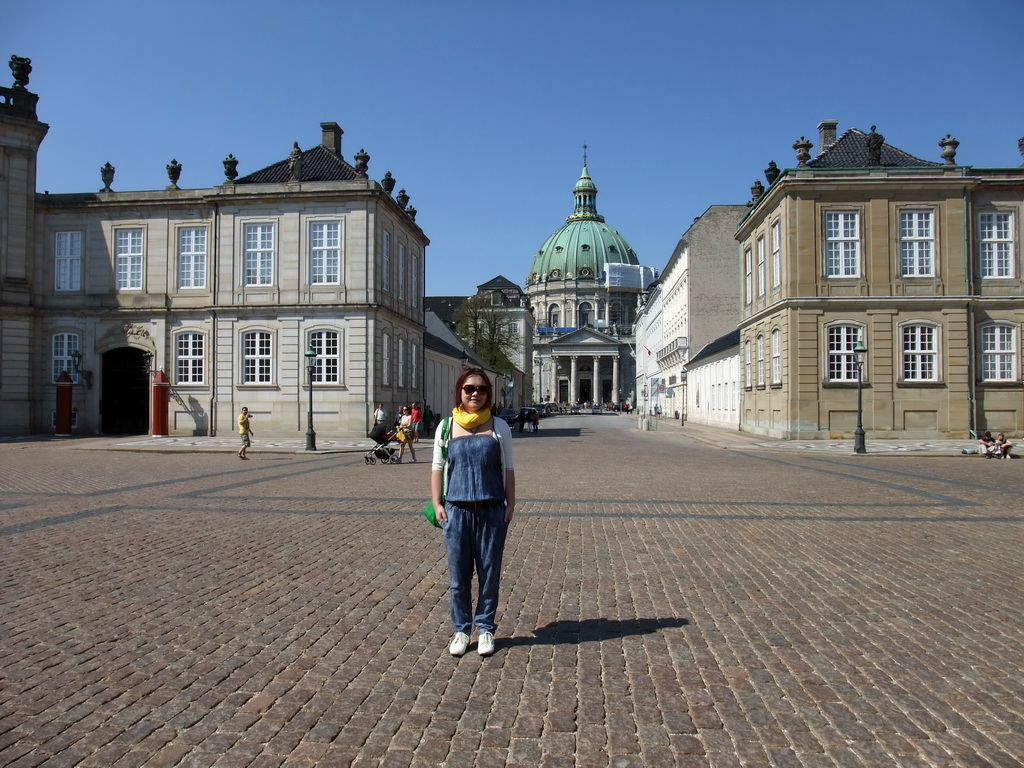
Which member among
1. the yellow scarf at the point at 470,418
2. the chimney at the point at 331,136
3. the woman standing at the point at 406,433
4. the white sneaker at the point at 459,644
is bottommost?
the white sneaker at the point at 459,644

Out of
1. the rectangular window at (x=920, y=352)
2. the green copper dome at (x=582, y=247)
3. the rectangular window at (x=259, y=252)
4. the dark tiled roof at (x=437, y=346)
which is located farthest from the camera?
the green copper dome at (x=582, y=247)

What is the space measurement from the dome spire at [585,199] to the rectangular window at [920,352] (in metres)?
148

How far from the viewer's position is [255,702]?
463cm

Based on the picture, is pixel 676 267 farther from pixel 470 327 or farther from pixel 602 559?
pixel 602 559

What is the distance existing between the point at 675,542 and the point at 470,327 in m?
68.4

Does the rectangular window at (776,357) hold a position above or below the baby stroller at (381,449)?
above

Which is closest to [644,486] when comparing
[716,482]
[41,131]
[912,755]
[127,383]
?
[716,482]

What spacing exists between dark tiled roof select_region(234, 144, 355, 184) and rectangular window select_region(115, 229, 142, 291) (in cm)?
522

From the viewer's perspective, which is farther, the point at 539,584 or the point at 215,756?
the point at 539,584

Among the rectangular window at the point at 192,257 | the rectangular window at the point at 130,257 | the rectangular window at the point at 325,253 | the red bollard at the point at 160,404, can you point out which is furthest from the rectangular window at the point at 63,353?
the rectangular window at the point at 325,253

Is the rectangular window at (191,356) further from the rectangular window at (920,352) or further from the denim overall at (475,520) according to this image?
the denim overall at (475,520)

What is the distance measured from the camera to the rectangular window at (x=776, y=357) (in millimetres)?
34125

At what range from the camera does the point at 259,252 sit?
3594 centimetres

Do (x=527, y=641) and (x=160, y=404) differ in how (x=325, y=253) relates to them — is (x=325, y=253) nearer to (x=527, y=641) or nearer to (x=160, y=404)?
(x=160, y=404)
